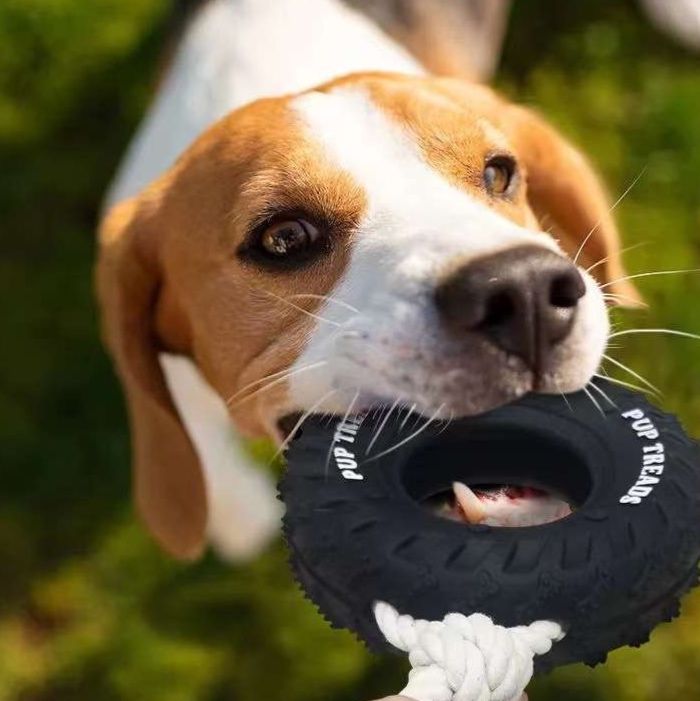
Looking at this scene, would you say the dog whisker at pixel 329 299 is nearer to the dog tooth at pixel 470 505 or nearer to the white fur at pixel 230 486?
the dog tooth at pixel 470 505

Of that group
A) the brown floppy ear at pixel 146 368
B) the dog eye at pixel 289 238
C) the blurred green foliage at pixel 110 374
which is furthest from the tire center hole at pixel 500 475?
the blurred green foliage at pixel 110 374

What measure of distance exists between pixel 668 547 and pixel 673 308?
2162mm

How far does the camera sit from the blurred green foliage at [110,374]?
3.36 meters

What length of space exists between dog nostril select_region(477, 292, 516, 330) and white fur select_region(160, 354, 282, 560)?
4.70 ft

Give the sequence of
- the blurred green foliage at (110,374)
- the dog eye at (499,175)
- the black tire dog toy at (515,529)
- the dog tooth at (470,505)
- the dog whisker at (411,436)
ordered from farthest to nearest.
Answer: the blurred green foliage at (110,374)
the dog eye at (499,175)
the dog tooth at (470,505)
the dog whisker at (411,436)
the black tire dog toy at (515,529)

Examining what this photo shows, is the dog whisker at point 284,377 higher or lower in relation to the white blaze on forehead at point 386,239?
lower

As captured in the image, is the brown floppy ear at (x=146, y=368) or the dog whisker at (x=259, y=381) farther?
the brown floppy ear at (x=146, y=368)

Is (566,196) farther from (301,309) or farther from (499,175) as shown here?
(301,309)

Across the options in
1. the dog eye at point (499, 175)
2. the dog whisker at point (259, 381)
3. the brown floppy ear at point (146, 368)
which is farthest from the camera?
the brown floppy ear at point (146, 368)

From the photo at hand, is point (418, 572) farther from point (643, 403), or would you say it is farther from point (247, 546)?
point (247, 546)

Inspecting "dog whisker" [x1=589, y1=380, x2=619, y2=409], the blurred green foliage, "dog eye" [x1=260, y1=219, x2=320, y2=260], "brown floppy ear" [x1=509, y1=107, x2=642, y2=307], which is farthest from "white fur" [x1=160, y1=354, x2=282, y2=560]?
"dog whisker" [x1=589, y1=380, x2=619, y2=409]

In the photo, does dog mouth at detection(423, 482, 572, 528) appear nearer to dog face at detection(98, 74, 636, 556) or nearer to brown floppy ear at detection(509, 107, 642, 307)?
dog face at detection(98, 74, 636, 556)

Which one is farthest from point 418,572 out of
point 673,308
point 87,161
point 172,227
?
point 87,161

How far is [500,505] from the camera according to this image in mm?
2066
